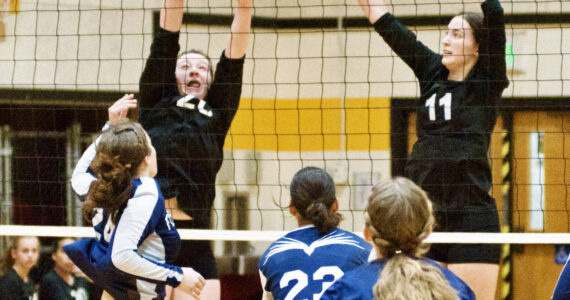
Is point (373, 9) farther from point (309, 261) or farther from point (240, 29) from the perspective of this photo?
point (309, 261)

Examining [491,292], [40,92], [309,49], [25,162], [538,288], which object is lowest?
[538,288]

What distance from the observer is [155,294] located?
2.45m

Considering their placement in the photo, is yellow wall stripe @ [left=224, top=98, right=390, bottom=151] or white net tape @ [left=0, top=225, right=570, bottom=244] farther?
yellow wall stripe @ [left=224, top=98, right=390, bottom=151]

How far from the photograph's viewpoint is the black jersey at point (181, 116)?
338cm

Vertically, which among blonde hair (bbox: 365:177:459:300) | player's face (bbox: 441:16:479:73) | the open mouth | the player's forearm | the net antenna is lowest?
blonde hair (bbox: 365:177:459:300)

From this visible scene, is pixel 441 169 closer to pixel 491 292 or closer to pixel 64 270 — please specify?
pixel 491 292

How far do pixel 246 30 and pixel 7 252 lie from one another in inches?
117

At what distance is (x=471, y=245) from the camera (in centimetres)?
309

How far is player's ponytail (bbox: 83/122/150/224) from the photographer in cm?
231

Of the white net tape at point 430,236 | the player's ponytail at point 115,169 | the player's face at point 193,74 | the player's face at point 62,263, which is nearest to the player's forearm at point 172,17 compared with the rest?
the player's face at point 193,74

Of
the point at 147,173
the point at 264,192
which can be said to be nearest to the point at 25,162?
the point at 264,192

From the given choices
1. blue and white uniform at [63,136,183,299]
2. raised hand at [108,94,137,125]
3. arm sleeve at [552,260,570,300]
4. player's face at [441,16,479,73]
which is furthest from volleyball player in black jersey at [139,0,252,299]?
arm sleeve at [552,260,570,300]

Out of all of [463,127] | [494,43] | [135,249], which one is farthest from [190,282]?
[494,43]

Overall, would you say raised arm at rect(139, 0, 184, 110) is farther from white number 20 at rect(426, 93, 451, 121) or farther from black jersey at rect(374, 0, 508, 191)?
white number 20 at rect(426, 93, 451, 121)
